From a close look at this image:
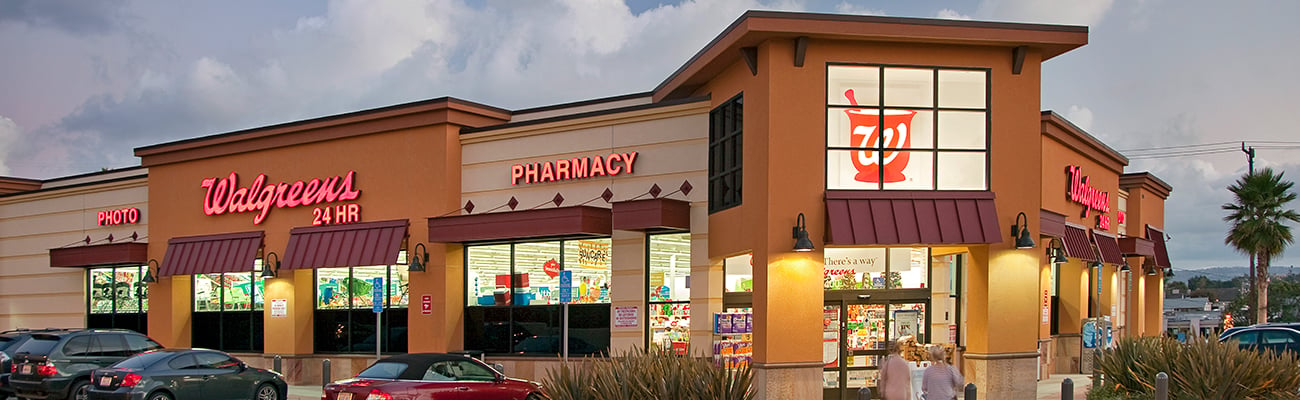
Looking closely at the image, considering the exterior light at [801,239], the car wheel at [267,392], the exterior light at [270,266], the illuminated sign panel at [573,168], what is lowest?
the car wheel at [267,392]

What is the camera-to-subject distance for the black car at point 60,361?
22.3 m

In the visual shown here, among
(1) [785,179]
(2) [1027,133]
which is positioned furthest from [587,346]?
(2) [1027,133]

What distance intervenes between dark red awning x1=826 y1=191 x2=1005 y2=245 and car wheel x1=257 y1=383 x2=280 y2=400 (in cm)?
1101

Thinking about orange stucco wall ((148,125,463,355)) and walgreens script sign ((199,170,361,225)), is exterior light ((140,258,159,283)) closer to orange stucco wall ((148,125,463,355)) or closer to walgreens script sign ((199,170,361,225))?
orange stucco wall ((148,125,463,355))

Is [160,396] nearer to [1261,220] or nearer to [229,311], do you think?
[229,311]

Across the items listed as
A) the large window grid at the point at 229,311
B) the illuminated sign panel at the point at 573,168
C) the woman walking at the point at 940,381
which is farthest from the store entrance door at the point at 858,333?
the large window grid at the point at 229,311

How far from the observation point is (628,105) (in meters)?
25.7

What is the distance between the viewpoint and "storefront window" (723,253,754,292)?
2258 cm

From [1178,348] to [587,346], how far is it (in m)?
11.8

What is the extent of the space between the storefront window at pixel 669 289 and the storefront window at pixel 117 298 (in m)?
17.8

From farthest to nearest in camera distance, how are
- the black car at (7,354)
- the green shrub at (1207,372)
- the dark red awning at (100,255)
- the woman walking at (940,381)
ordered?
the dark red awning at (100,255), the black car at (7,354), the green shrub at (1207,372), the woman walking at (940,381)

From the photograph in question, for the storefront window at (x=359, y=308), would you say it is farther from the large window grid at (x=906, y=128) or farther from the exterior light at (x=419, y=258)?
the large window grid at (x=906, y=128)

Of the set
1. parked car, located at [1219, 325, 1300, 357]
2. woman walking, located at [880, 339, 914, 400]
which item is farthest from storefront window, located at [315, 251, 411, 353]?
parked car, located at [1219, 325, 1300, 357]

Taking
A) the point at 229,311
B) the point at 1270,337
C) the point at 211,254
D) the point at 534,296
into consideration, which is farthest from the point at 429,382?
the point at 1270,337
